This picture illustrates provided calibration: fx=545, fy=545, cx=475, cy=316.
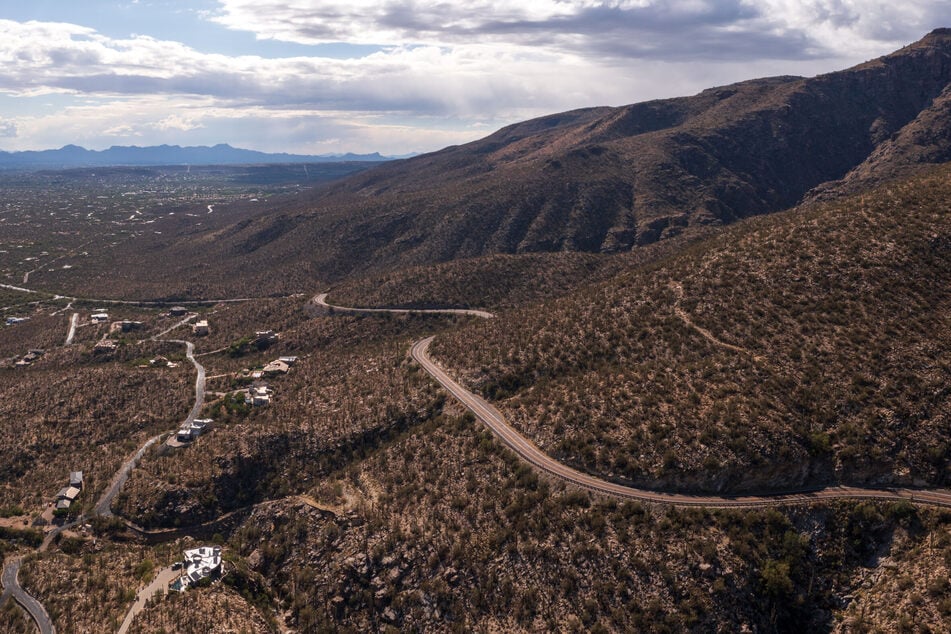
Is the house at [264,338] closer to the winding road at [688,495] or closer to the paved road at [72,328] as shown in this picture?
the paved road at [72,328]

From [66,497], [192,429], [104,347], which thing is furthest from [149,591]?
[104,347]

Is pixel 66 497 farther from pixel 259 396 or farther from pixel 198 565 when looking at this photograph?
pixel 259 396

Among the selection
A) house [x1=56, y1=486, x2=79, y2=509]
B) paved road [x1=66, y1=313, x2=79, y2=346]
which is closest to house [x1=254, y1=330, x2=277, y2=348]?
paved road [x1=66, y1=313, x2=79, y2=346]

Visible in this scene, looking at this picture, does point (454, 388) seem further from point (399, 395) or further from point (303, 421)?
point (303, 421)

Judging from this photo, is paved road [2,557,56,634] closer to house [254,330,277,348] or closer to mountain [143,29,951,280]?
house [254,330,277,348]

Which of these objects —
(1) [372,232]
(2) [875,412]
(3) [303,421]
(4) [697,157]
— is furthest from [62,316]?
(4) [697,157]

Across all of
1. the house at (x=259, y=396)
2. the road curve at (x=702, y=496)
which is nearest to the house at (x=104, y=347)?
the house at (x=259, y=396)

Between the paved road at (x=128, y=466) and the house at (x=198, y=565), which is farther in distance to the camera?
the paved road at (x=128, y=466)
